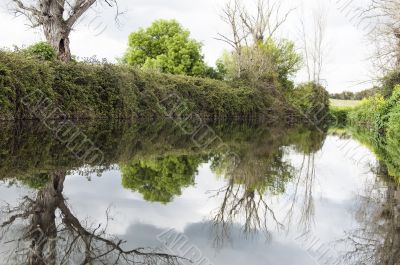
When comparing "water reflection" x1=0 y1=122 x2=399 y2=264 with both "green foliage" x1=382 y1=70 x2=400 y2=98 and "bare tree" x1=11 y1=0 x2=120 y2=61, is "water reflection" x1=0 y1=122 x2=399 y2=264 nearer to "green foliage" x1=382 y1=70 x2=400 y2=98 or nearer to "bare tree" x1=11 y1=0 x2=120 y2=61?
"bare tree" x1=11 y1=0 x2=120 y2=61

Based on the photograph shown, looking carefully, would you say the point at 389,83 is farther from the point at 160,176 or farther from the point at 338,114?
the point at 160,176

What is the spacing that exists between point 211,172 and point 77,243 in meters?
3.44

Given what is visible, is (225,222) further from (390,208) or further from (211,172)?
(211,172)

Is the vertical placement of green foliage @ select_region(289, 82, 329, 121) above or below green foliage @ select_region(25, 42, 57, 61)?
below

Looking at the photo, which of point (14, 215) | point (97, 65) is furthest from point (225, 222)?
point (97, 65)

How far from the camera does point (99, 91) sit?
1728 centimetres

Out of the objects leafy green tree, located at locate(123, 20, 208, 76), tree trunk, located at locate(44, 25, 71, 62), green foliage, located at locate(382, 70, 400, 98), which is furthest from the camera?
leafy green tree, located at locate(123, 20, 208, 76)

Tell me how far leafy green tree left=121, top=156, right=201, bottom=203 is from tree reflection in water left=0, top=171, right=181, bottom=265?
118 centimetres

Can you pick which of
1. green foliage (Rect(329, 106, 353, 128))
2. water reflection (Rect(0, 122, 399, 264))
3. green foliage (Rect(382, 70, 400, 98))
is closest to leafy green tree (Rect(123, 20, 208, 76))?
green foliage (Rect(329, 106, 353, 128))

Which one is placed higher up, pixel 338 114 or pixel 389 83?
pixel 389 83

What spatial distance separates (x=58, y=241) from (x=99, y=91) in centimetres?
1507

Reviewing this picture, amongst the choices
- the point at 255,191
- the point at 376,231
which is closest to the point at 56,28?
the point at 255,191

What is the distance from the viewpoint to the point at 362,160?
8.96 m

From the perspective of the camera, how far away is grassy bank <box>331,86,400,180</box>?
9058mm
